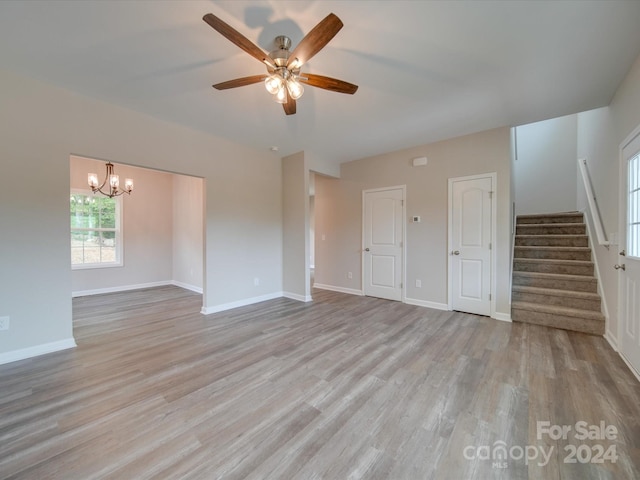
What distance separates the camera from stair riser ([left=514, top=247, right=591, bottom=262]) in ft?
12.6

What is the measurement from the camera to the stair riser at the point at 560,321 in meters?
3.06

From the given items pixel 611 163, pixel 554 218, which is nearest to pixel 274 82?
pixel 611 163

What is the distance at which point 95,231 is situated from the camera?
5.35 meters

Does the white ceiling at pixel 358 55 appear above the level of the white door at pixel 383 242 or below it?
above

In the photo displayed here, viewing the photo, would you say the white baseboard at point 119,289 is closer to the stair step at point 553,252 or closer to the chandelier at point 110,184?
the chandelier at point 110,184

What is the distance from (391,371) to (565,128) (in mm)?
6542

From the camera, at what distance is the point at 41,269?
2.58 m

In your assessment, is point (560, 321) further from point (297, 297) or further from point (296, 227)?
point (296, 227)

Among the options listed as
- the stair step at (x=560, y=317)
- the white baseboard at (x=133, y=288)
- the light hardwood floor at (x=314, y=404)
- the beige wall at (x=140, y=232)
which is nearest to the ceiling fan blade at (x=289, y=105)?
the light hardwood floor at (x=314, y=404)

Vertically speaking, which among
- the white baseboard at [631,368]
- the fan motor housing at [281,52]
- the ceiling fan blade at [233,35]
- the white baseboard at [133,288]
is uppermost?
the fan motor housing at [281,52]

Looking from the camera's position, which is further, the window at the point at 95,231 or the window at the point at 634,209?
the window at the point at 95,231

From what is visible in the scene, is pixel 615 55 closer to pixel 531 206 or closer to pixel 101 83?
pixel 531 206

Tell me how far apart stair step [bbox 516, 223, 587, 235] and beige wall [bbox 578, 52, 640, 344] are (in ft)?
2.83

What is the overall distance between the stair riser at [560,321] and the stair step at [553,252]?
124 cm
